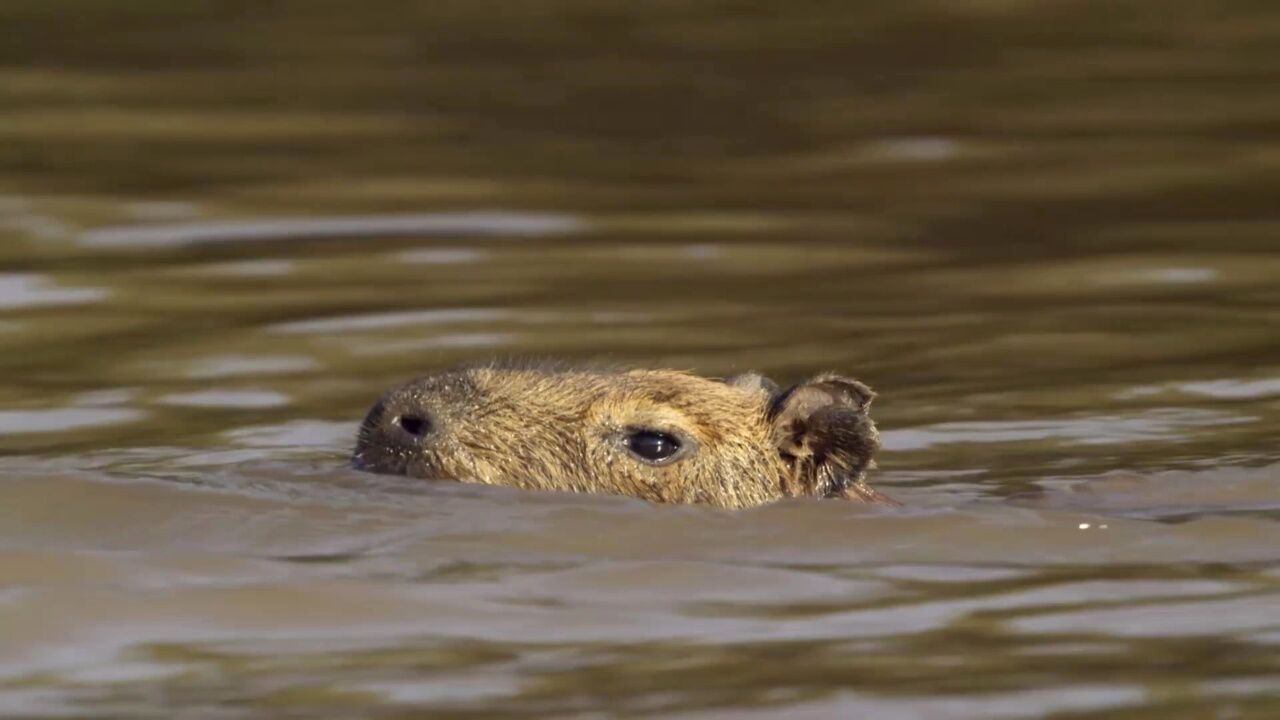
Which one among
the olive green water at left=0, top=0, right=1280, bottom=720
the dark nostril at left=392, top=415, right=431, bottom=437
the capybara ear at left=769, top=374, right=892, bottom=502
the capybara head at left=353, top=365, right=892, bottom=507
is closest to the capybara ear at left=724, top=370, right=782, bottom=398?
the capybara head at left=353, top=365, right=892, bottom=507

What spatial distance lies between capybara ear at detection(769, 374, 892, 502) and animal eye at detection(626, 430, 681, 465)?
418 millimetres

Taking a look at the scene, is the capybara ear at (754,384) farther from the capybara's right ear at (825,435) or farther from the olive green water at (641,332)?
the olive green water at (641,332)

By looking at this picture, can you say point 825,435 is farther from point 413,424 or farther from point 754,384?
point 413,424

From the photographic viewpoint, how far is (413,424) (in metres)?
8.88

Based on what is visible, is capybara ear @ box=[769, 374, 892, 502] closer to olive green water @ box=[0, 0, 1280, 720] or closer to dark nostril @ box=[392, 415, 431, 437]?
olive green water @ box=[0, 0, 1280, 720]

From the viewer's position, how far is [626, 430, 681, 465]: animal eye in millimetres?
9312

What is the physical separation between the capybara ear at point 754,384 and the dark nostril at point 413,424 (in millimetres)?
1344

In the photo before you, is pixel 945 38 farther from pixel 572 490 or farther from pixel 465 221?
pixel 572 490

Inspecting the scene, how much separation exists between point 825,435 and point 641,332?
3.32 meters

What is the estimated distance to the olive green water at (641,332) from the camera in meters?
7.04

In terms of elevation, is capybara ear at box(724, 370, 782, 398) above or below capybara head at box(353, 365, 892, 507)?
above

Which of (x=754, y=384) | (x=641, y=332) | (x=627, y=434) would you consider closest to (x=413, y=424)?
(x=627, y=434)

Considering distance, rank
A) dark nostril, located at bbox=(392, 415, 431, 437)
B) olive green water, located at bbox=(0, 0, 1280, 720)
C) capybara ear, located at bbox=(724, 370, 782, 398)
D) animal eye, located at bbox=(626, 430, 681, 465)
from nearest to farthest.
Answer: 1. olive green water, located at bbox=(0, 0, 1280, 720)
2. dark nostril, located at bbox=(392, 415, 431, 437)
3. animal eye, located at bbox=(626, 430, 681, 465)
4. capybara ear, located at bbox=(724, 370, 782, 398)

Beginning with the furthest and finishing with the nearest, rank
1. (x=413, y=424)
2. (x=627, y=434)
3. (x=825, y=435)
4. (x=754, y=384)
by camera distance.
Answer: (x=754, y=384) < (x=825, y=435) < (x=627, y=434) < (x=413, y=424)
